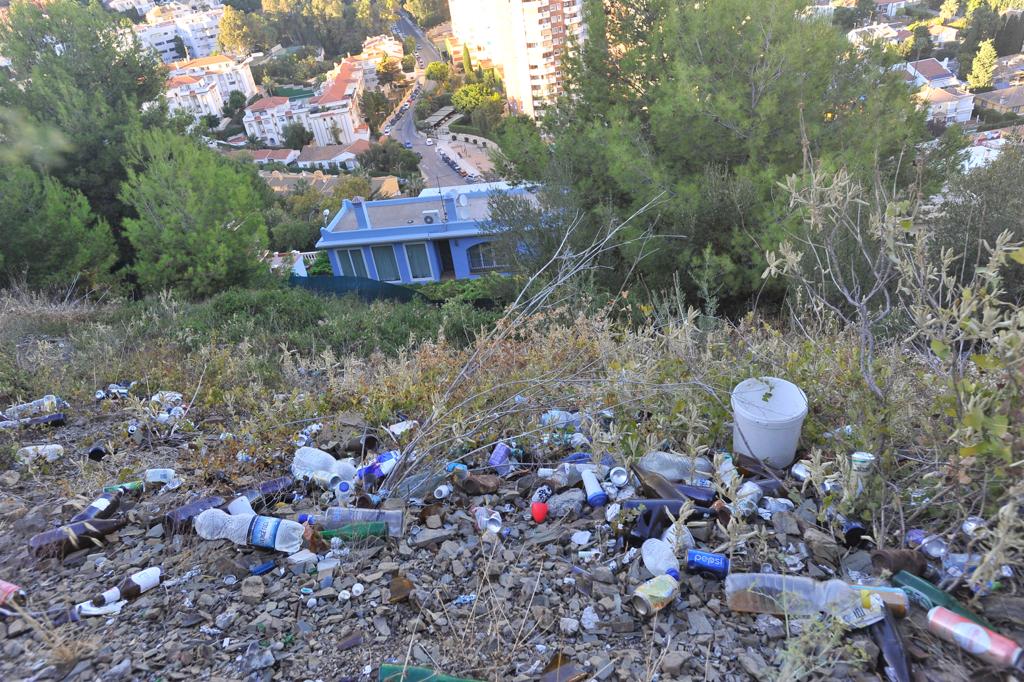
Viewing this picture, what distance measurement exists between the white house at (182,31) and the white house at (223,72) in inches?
607

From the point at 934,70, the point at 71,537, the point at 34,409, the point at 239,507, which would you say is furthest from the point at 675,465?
the point at 934,70

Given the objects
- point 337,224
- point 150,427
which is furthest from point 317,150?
point 150,427

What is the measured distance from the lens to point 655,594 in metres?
1.58

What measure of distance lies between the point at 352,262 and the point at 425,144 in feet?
77.5

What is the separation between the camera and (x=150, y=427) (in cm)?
296

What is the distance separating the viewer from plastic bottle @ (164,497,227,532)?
2.14 metres

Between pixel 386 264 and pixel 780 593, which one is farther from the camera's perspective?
pixel 386 264

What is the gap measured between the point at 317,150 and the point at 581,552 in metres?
38.8

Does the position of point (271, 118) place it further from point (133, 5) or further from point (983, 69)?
point (133, 5)

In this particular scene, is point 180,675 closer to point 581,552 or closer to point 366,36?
point 581,552

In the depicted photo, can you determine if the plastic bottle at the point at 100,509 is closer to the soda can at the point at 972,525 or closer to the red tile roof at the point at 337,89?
the soda can at the point at 972,525

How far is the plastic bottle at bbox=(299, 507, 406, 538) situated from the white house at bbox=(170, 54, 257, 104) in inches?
2168

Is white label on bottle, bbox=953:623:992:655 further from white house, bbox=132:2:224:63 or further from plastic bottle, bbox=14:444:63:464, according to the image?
white house, bbox=132:2:224:63

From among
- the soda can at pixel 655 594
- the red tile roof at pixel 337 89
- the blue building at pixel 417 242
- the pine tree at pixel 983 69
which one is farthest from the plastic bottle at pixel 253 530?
the red tile roof at pixel 337 89
